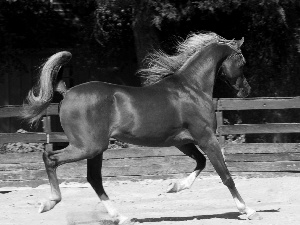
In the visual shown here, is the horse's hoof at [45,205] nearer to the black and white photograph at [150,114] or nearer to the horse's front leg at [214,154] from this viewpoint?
the black and white photograph at [150,114]

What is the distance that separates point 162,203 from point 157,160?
7.26 feet

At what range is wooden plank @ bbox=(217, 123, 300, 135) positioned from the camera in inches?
449

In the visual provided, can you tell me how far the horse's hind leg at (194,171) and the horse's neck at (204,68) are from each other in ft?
2.22

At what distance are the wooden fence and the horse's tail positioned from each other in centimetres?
368

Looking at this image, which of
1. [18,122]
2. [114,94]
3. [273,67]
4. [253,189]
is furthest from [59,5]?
[114,94]

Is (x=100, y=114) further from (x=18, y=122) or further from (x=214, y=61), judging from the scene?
(x=18, y=122)

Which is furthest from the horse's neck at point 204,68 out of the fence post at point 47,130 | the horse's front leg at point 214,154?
the fence post at point 47,130

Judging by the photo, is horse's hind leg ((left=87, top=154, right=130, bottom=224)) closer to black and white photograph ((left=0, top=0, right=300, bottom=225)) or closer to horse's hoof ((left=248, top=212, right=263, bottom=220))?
black and white photograph ((left=0, top=0, right=300, bottom=225))

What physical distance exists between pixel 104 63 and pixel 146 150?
5287 mm

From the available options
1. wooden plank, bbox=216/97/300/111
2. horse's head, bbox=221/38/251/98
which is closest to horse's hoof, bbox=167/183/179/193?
horse's head, bbox=221/38/251/98

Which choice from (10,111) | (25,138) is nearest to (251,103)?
(25,138)

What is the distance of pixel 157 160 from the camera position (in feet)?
37.6

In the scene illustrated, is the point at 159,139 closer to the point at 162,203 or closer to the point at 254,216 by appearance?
the point at 254,216

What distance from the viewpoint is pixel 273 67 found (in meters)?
14.8
